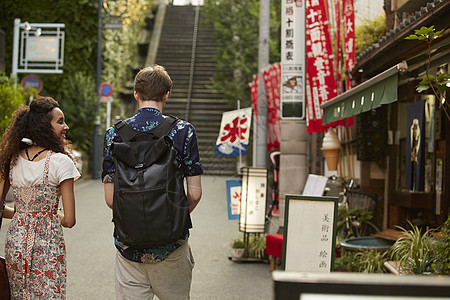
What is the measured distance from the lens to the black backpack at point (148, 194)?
3.44m

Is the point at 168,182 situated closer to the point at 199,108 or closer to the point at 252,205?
the point at 252,205

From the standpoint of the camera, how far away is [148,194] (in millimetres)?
3436

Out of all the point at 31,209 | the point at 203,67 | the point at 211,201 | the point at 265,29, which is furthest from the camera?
the point at 203,67

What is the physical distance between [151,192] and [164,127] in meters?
0.41

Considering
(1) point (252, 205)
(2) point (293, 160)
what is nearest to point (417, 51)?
(2) point (293, 160)

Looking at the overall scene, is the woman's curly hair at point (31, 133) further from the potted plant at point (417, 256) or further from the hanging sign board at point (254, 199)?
the hanging sign board at point (254, 199)

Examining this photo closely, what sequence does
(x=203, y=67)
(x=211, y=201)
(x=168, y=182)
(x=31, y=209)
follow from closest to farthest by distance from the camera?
(x=168, y=182) < (x=31, y=209) < (x=211, y=201) < (x=203, y=67)

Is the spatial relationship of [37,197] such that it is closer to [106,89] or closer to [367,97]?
[367,97]

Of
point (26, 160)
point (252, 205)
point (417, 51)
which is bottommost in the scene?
point (252, 205)

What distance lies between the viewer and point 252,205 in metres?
9.92

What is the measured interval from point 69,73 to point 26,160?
2008 cm

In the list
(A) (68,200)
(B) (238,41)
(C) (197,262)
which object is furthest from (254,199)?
(B) (238,41)

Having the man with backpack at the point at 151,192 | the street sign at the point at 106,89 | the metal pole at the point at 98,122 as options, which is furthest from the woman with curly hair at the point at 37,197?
the street sign at the point at 106,89

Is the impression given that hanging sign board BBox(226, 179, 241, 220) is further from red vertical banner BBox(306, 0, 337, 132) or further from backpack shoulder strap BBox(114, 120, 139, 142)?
backpack shoulder strap BBox(114, 120, 139, 142)
